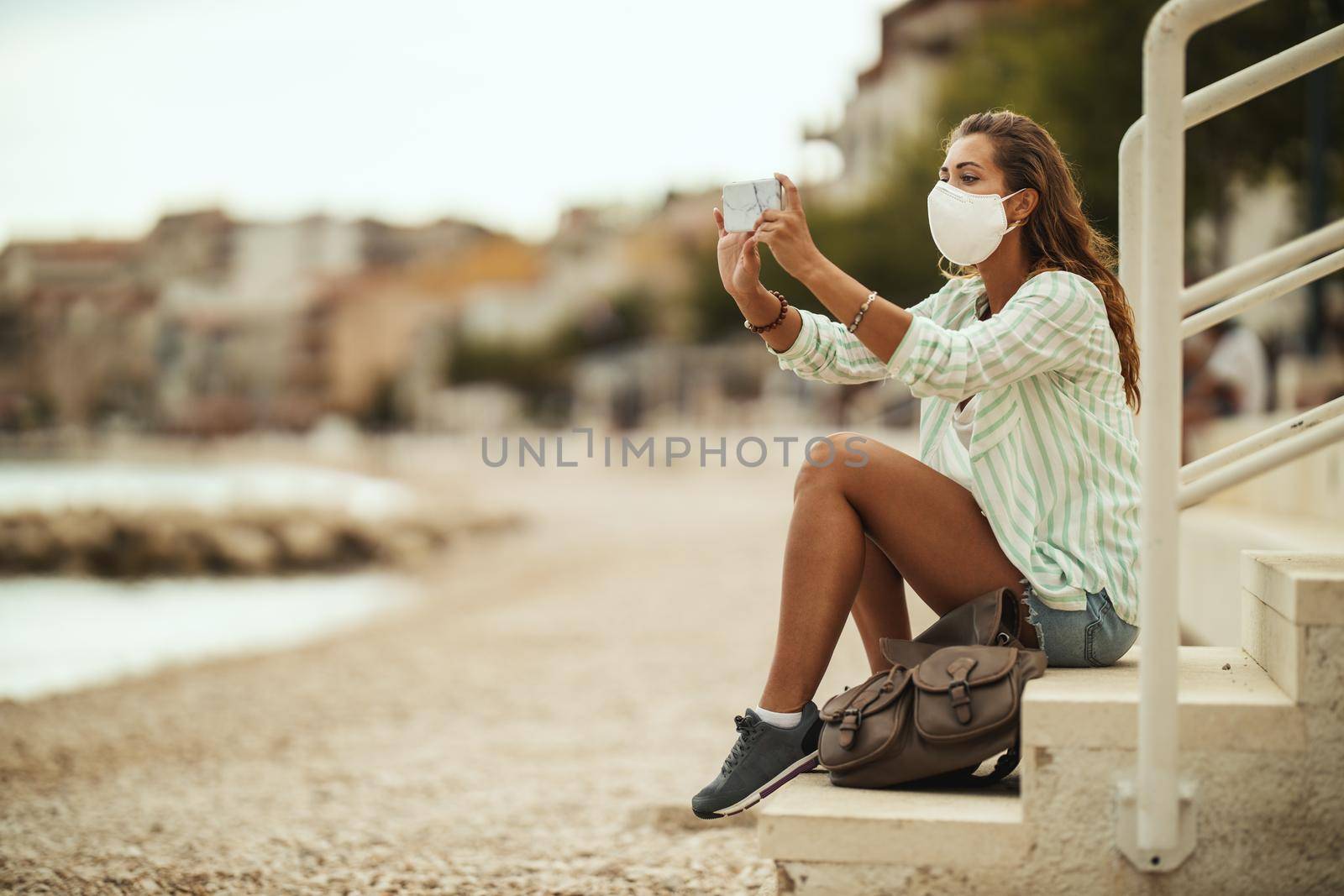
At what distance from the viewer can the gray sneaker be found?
7.80 ft

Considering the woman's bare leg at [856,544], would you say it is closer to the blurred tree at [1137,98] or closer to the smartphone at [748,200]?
the smartphone at [748,200]

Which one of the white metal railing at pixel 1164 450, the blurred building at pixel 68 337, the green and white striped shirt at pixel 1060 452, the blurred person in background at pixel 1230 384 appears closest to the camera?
the white metal railing at pixel 1164 450

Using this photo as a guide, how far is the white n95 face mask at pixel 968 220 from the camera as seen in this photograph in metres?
2.51

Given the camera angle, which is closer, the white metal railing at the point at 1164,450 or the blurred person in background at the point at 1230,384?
→ the white metal railing at the point at 1164,450

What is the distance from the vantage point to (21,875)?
3.42m

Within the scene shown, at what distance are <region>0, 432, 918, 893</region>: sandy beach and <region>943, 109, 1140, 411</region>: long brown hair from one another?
1448mm

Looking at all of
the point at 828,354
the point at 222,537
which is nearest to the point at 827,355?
the point at 828,354

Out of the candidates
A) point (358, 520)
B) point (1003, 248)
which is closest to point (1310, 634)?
point (1003, 248)

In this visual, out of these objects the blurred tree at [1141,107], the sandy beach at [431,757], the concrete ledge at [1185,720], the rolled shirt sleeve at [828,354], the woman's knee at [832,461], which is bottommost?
the sandy beach at [431,757]

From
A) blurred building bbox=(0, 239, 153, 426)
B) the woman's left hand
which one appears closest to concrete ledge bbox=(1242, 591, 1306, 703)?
the woman's left hand

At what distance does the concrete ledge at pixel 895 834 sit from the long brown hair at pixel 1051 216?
3.46ft

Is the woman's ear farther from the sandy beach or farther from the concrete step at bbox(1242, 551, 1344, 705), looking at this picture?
the sandy beach

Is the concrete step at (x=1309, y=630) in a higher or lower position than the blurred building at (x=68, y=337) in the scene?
lower

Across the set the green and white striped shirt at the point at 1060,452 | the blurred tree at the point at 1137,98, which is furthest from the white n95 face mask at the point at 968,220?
the blurred tree at the point at 1137,98
